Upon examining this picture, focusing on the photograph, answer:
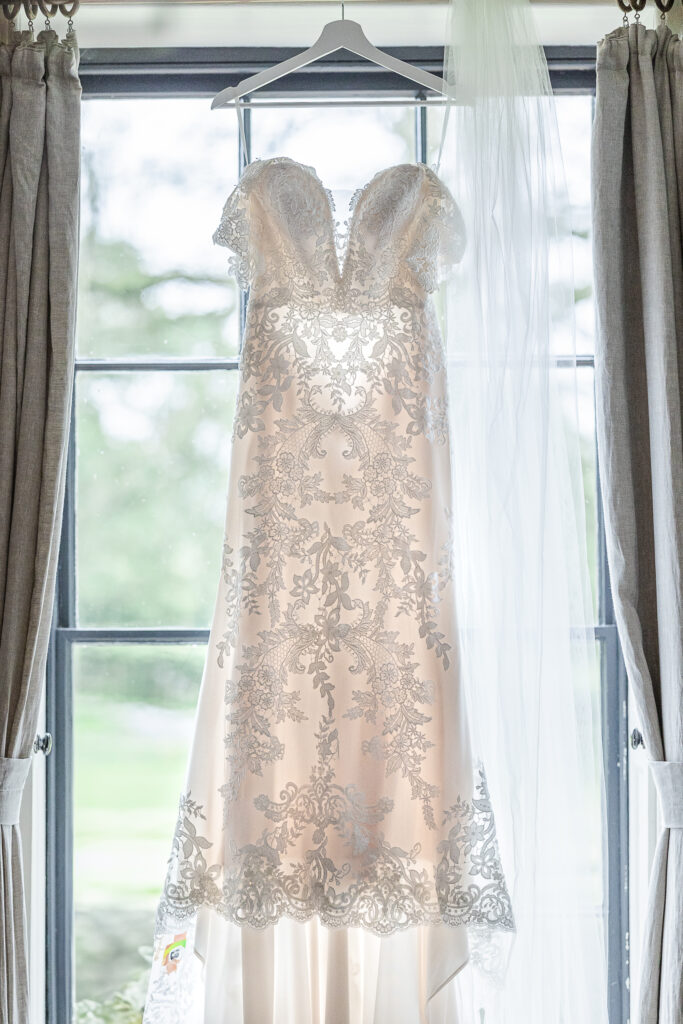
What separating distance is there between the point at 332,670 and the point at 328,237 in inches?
27.9

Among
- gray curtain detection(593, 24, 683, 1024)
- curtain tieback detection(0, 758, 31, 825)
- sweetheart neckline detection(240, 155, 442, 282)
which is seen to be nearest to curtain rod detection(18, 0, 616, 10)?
gray curtain detection(593, 24, 683, 1024)

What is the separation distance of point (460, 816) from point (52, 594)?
2.68ft

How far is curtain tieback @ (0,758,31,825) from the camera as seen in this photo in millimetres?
1441

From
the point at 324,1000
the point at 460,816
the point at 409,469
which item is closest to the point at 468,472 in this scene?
the point at 409,469

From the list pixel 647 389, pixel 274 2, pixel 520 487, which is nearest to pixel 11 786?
pixel 520 487

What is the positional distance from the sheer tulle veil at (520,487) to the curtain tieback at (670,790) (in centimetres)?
11

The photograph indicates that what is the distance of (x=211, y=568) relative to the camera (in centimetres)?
175

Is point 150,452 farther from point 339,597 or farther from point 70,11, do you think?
point 70,11

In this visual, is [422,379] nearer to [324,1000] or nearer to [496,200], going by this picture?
[496,200]

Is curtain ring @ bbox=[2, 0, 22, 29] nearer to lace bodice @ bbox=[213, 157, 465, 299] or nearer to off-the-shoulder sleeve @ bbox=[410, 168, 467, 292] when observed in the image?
lace bodice @ bbox=[213, 157, 465, 299]

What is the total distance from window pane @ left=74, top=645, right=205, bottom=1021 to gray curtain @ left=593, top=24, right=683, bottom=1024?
0.91m

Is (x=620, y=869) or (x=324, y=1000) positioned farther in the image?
(x=620, y=869)

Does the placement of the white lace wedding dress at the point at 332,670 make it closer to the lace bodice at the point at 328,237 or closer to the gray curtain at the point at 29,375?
the lace bodice at the point at 328,237

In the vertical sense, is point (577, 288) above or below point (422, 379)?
above
